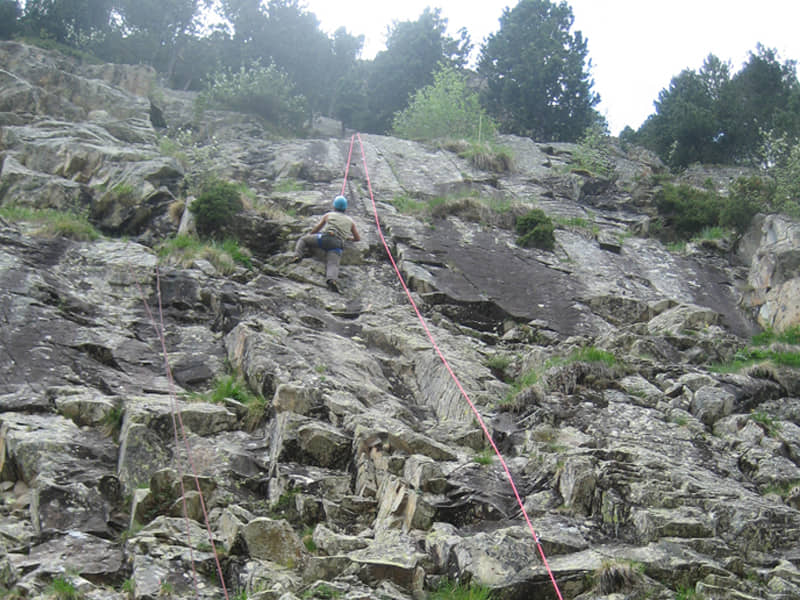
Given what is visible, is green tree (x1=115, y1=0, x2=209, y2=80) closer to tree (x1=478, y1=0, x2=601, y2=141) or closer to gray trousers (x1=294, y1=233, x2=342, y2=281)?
tree (x1=478, y1=0, x2=601, y2=141)

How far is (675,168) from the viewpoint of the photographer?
28516 millimetres

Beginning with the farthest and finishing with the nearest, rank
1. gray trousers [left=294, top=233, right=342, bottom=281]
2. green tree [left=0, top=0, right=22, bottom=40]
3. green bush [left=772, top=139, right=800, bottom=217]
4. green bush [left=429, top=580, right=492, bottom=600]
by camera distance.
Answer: green tree [left=0, top=0, right=22, bottom=40] → green bush [left=772, top=139, right=800, bottom=217] → gray trousers [left=294, top=233, right=342, bottom=281] → green bush [left=429, top=580, right=492, bottom=600]

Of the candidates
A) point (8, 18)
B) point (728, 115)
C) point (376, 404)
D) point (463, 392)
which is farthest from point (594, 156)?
point (8, 18)

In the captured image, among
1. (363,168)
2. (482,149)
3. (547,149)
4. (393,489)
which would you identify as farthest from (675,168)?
(393,489)

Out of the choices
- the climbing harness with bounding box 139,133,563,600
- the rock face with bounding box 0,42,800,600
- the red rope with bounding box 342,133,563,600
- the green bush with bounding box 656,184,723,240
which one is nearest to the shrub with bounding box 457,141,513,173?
the rock face with bounding box 0,42,800,600

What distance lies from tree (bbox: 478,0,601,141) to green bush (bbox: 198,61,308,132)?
771cm

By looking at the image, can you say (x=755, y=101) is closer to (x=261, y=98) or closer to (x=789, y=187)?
(x=789, y=187)

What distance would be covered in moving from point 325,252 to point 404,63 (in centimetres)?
2116

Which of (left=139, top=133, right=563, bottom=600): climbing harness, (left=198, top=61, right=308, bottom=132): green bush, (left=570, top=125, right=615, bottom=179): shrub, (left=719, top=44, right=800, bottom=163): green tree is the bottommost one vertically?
(left=139, top=133, right=563, bottom=600): climbing harness

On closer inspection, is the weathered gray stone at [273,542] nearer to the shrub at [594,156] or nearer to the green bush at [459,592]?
the green bush at [459,592]

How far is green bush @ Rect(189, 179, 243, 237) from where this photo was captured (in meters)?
15.2

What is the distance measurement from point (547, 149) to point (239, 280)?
1560cm

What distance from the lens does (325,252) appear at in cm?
1499

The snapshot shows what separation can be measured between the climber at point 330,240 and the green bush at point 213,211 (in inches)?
58.4
